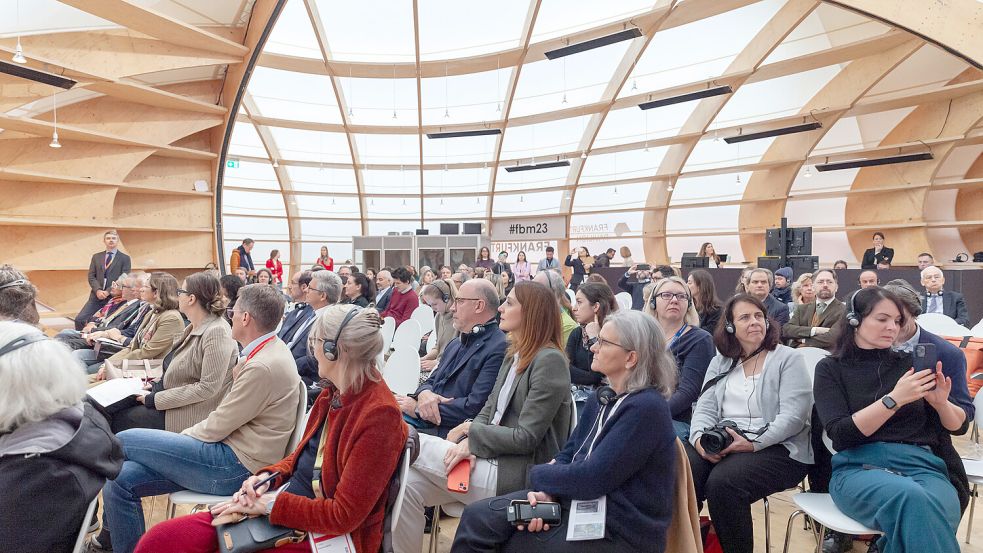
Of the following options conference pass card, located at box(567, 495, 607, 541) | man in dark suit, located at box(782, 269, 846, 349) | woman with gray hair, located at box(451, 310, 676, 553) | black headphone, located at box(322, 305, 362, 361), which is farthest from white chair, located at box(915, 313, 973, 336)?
black headphone, located at box(322, 305, 362, 361)

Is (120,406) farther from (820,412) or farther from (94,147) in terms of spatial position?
(94,147)

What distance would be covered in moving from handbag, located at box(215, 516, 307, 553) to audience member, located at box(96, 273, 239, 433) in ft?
4.12

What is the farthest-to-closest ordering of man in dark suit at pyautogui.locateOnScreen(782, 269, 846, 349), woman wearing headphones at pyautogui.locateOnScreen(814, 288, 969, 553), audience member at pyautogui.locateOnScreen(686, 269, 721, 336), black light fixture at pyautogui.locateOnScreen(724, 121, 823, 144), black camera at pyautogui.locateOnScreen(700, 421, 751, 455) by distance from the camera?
1. black light fixture at pyautogui.locateOnScreen(724, 121, 823, 144)
2. man in dark suit at pyautogui.locateOnScreen(782, 269, 846, 349)
3. audience member at pyautogui.locateOnScreen(686, 269, 721, 336)
4. black camera at pyautogui.locateOnScreen(700, 421, 751, 455)
5. woman wearing headphones at pyautogui.locateOnScreen(814, 288, 969, 553)

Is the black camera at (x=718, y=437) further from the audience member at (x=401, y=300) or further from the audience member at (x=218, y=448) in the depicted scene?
the audience member at (x=401, y=300)

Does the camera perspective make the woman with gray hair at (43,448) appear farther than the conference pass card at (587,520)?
No

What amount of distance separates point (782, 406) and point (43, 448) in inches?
111

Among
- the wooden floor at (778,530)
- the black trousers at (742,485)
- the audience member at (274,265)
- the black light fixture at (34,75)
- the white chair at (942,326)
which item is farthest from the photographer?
the audience member at (274,265)


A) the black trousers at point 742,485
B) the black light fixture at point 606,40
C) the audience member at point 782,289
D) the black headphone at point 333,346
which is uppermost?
the black light fixture at point 606,40

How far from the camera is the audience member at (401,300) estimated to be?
21.6 ft

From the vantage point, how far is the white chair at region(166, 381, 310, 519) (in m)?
2.25

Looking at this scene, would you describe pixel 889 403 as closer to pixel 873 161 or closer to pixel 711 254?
pixel 711 254

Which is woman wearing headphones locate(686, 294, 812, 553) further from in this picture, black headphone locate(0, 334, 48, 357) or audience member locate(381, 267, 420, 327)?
audience member locate(381, 267, 420, 327)

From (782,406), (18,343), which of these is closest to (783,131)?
(782,406)

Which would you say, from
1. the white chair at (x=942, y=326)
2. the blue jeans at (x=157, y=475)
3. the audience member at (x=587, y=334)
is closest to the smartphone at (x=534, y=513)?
the blue jeans at (x=157, y=475)
